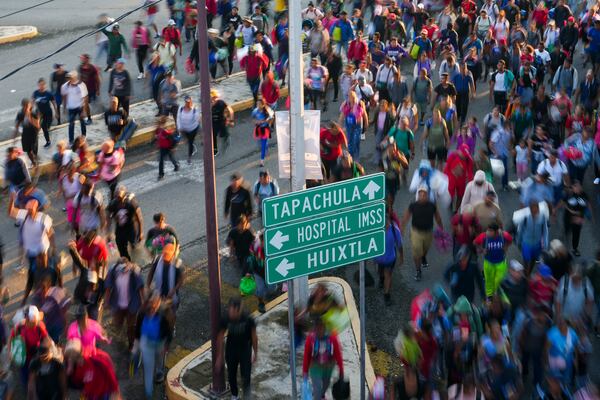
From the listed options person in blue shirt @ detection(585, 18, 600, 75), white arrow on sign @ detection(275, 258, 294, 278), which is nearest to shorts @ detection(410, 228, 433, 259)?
white arrow on sign @ detection(275, 258, 294, 278)

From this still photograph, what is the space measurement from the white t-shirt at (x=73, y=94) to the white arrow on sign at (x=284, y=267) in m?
10.5

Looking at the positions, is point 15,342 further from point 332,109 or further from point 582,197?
point 332,109

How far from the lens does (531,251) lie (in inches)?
513

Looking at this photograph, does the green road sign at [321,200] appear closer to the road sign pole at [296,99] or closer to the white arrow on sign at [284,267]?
the white arrow on sign at [284,267]

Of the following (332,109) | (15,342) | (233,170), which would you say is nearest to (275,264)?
(15,342)

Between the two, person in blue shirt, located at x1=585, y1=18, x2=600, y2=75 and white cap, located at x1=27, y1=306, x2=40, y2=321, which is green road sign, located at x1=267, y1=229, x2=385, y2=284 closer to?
white cap, located at x1=27, y1=306, x2=40, y2=321

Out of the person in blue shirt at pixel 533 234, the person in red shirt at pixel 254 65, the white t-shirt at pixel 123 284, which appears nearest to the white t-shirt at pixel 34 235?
the white t-shirt at pixel 123 284

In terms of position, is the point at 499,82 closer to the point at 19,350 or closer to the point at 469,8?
the point at 469,8

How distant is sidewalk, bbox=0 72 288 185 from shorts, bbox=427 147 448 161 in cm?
572

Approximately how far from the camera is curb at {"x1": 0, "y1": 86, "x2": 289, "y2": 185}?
17531mm

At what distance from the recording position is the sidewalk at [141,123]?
1806 centimetres

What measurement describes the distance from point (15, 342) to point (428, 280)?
5.99m

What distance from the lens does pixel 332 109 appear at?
21.1 m

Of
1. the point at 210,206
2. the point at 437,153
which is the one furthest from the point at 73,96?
the point at 210,206
